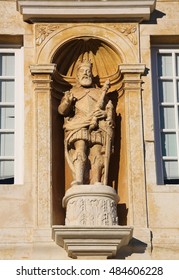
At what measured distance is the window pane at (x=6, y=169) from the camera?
15.3 metres

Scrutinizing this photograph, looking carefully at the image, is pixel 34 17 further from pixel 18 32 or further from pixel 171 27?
pixel 171 27

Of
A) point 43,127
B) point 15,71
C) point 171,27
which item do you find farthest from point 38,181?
point 171,27

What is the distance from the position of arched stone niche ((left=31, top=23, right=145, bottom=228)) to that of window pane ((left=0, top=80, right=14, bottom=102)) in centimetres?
55

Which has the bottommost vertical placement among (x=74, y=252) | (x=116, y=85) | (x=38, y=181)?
(x=74, y=252)

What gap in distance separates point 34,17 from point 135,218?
2964 millimetres

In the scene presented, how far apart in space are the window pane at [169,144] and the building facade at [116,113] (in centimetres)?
1

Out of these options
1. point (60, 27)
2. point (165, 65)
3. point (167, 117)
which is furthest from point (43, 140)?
point (165, 65)

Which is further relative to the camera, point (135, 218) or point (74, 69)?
point (74, 69)

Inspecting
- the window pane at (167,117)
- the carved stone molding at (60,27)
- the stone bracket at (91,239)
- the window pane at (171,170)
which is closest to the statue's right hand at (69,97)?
the carved stone molding at (60,27)

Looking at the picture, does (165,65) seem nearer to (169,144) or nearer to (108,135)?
(169,144)

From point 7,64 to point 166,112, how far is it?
7.04 feet

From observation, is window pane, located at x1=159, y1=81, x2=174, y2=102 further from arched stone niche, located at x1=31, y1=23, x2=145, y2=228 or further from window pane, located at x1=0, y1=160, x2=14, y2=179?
window pane, located at x1=0, y1=160, x2=14, y2=179

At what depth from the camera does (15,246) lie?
47.6ft

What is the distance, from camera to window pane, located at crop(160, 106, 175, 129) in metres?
15.7
